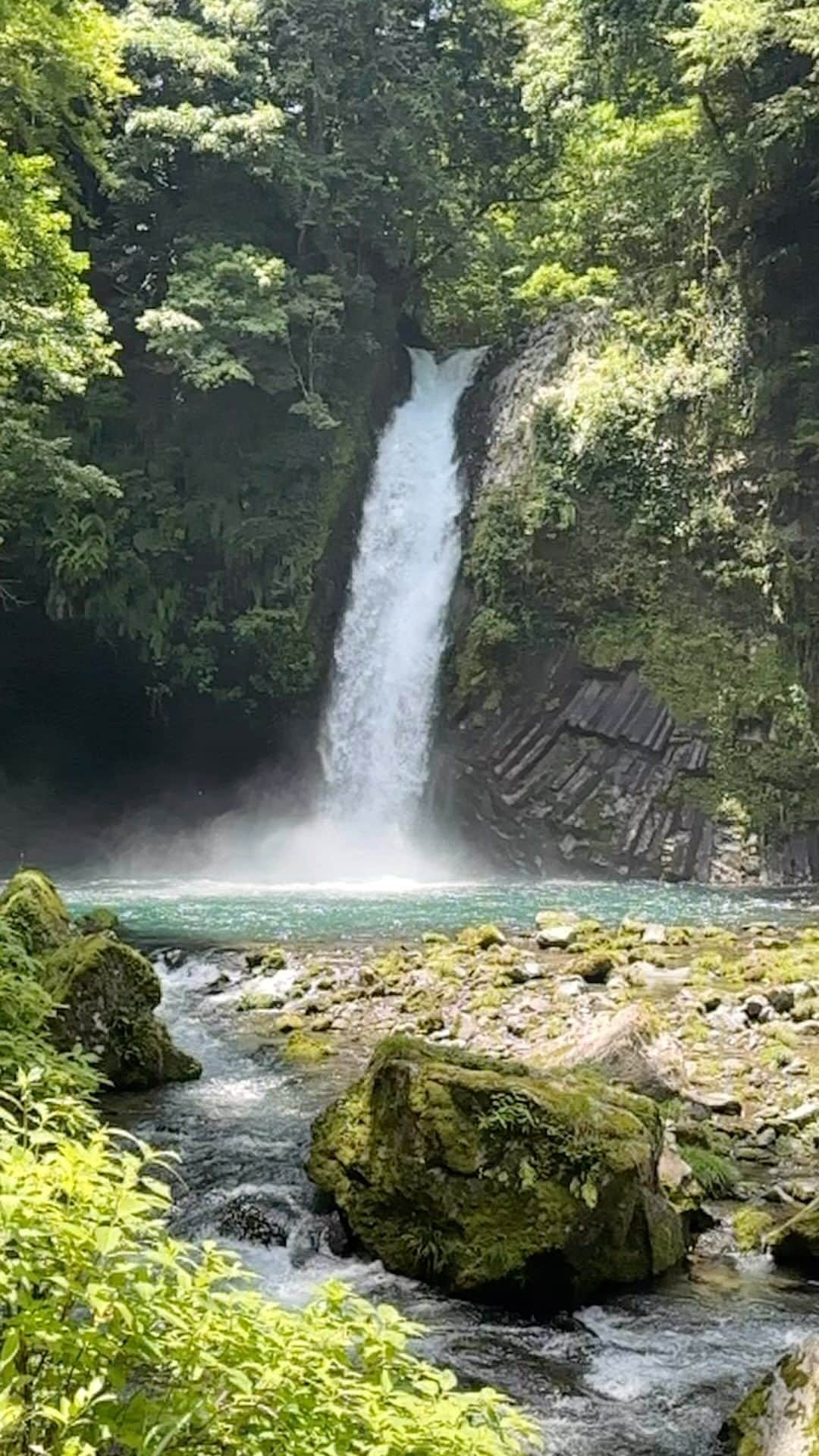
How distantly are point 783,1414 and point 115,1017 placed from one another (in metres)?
4.88

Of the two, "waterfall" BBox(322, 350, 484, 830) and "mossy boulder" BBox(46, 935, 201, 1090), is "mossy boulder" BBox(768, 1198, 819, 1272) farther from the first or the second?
"waterfall" BBox(322, 350, 484, 830)

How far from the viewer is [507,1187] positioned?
4680 mm

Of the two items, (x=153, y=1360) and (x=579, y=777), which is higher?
(x=579, y=777)

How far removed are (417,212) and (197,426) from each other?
6.25 m

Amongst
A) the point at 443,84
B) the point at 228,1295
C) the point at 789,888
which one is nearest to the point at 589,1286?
the point at 228,1295

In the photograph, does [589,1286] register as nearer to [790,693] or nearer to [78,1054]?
[78,1054]

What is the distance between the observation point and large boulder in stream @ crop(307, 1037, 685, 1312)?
4594mm

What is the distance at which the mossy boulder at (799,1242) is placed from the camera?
15.9ft

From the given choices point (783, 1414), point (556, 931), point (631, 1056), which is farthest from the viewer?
point (556, 931)

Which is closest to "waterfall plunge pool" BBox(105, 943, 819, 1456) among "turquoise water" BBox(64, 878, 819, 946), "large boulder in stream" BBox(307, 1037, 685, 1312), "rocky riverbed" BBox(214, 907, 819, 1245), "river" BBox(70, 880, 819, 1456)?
"river" BBox(70, 880, 819, 1456)

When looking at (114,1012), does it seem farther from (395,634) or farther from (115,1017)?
(395,634)

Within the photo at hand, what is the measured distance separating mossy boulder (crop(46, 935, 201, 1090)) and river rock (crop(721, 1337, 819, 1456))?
175 inches

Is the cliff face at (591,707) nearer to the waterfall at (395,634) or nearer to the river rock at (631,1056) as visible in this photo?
the waterfall at (395,634)

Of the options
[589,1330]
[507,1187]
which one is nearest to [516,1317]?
[589,1330]
